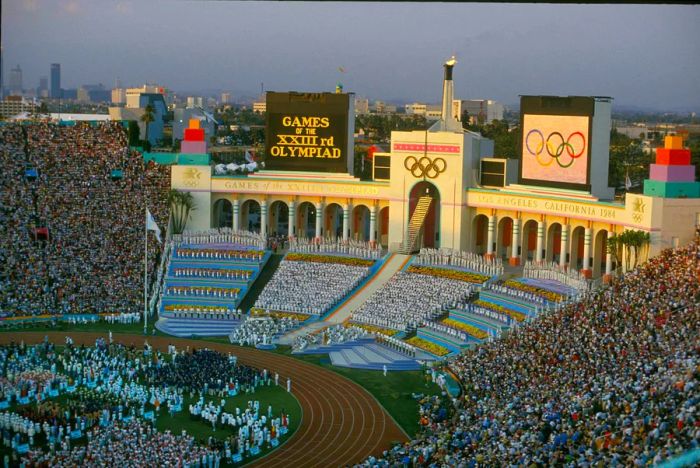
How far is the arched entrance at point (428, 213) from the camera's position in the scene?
193 ft

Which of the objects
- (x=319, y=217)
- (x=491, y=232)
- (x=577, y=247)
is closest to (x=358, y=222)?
(x=319, y=217)

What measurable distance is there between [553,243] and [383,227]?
1161cm

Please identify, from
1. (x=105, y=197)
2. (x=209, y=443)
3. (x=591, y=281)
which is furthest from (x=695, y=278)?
(x=105, y=197)

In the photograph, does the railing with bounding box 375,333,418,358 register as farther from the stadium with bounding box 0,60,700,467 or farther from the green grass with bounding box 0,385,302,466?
the green grass with bounding box 0,385,302,466

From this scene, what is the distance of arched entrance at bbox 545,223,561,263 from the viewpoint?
181ft

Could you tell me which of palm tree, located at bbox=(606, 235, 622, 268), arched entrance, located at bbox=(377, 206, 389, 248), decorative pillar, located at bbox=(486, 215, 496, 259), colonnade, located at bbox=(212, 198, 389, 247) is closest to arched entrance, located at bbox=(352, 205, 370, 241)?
colonnade, located at bbox=(212, 198, 389, 247)

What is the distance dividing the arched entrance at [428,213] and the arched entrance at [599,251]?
1021 centimetres

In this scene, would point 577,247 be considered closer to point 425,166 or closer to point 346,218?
point 425,166

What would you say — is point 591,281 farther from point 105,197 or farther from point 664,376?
point 105,197

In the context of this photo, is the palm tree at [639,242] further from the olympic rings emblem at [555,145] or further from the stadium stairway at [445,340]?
the stadium stairway at [445,340]

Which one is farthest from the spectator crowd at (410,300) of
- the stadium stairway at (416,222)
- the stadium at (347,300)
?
the stadium stairway at (416,222)

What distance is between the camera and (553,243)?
5622 cm

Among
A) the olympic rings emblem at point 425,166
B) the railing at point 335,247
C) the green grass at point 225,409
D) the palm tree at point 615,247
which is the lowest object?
the green grass at point 225,409

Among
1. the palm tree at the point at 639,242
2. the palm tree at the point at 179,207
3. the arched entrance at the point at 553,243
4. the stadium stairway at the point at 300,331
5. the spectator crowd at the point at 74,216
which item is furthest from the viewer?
the palm tree at the point at 179,207
